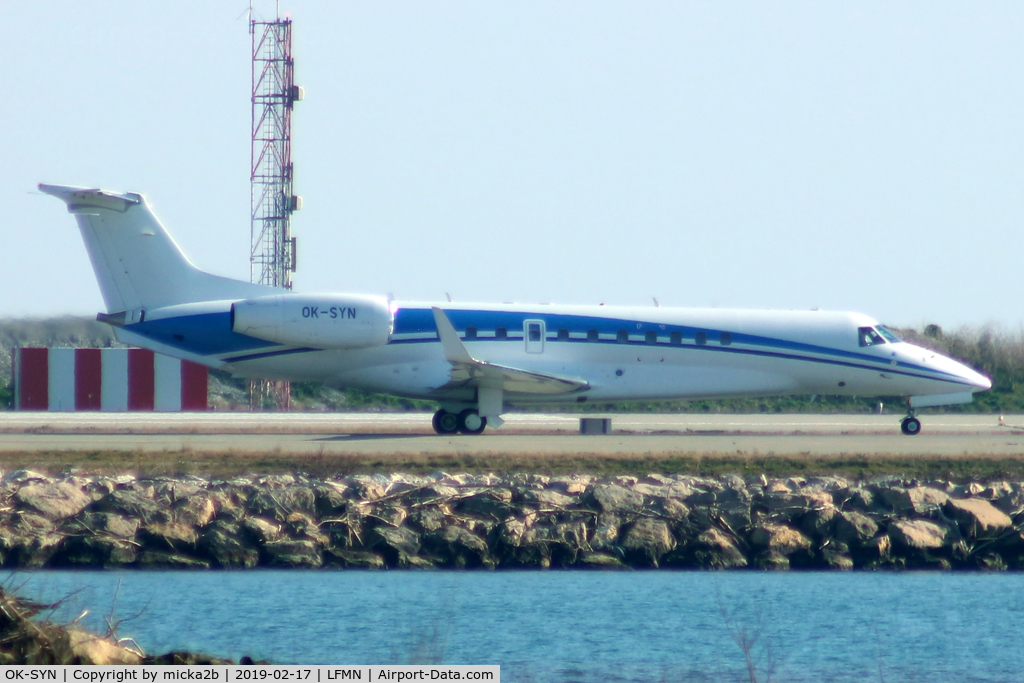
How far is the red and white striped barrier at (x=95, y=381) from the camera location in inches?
1564

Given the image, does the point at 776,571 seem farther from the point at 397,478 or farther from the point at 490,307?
the point at 490,307

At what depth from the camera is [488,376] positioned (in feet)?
86.9

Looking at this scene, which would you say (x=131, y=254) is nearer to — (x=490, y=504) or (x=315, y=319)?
(x=315, y=319)

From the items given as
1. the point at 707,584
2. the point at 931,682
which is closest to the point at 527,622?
the point at 707,584

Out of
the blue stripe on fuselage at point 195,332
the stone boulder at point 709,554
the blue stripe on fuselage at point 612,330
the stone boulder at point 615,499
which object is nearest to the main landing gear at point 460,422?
the blue stripe on fuselage at point 612,330

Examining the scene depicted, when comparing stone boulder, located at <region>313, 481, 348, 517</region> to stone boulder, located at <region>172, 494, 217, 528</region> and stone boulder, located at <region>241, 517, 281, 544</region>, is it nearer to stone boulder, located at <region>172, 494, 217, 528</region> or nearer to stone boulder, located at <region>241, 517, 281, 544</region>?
stone boulder, located at <region>241, 517, 281, 544</region>

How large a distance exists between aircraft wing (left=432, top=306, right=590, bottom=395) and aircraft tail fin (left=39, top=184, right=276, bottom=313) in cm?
540

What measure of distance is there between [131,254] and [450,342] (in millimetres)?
7112

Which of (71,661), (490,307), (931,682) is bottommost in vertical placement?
(931,682)

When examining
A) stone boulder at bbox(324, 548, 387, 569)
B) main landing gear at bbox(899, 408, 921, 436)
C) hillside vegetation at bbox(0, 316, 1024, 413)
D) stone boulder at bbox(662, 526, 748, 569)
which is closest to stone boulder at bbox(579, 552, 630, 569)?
stone boulder at bbox(662, 526, 748, 569)

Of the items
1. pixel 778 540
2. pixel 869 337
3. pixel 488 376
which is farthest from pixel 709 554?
pixel 869 337

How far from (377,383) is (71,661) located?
20151 millimetres

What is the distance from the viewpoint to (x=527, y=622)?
12.4m

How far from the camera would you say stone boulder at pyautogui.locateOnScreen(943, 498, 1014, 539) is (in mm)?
15945
